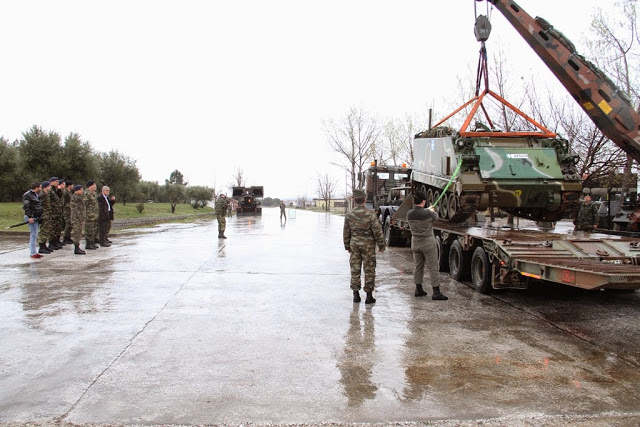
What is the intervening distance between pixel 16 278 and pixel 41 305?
8.33 feet

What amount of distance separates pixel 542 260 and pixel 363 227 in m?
2.39

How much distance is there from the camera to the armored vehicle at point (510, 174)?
9.28m

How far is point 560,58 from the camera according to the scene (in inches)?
361

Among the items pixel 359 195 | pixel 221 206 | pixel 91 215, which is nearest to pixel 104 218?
pixel 91 215

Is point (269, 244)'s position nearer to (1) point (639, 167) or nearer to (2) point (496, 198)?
(2) point (496, 198)

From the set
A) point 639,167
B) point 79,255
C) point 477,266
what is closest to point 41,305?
point 79,255


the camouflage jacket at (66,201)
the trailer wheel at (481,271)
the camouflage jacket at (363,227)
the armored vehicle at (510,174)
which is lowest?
the trailer wheel at (481,271)

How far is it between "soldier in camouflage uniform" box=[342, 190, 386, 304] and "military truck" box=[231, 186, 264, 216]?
127 ft

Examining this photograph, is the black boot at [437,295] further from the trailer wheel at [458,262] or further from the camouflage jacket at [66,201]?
the camouflage jacket at [66,201]

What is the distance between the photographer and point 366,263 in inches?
291

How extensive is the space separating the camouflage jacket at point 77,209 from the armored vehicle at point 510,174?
28.3ft

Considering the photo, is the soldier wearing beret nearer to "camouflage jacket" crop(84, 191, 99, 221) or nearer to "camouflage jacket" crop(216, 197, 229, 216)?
"camouflage jacket" crop(84, 191, 99, 221)

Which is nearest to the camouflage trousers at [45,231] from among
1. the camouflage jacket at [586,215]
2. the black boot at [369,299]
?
the black boot at [369,299]

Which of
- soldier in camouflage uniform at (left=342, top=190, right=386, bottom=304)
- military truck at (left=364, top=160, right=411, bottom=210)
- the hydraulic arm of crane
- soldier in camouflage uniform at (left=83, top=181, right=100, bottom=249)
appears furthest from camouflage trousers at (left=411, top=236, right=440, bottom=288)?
military truck at (left=364, top=160, right=411, bottom=210)
